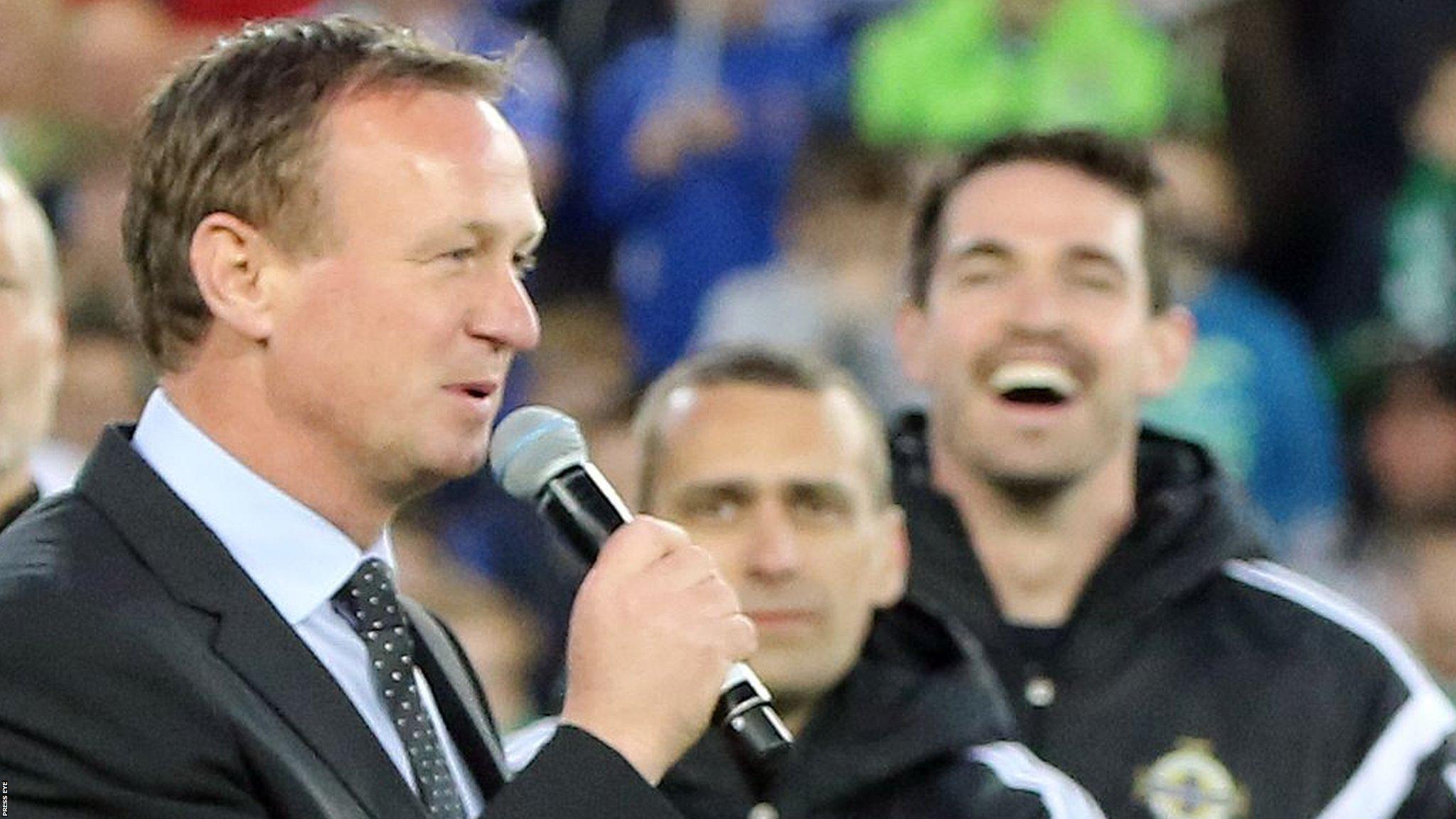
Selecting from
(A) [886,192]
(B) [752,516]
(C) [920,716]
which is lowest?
(C) [920,716]

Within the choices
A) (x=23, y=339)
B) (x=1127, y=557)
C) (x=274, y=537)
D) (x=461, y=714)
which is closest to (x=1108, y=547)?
(x=1127, y=557)

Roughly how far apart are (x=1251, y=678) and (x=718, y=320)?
243cm

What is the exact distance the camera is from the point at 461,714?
266 centimetres

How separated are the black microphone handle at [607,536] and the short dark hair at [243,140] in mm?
291

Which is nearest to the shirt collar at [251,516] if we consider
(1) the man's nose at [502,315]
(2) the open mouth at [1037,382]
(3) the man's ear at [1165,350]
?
(1) the man's nose at [502,315]

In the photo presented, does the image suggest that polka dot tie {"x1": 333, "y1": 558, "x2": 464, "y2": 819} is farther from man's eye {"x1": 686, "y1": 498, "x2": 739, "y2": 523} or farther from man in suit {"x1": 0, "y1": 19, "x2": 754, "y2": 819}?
man's eye {"x1": 686, "y1": 498, "x2": 739, "y2": 523}

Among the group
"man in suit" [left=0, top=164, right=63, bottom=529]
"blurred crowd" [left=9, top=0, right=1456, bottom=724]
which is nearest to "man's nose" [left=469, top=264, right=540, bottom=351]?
"man in suit" [left=0, top=164, right=63, bottom=529]

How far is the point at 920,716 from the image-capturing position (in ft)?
11.9

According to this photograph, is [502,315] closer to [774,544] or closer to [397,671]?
[397,671]

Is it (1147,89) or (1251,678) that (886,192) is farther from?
(1251,678)

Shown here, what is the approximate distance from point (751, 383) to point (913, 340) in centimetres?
70

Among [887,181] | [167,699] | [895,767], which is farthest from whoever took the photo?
[887,181]

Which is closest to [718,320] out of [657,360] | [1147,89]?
[657,360]

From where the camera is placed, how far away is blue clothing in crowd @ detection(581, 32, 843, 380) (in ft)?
21.7
